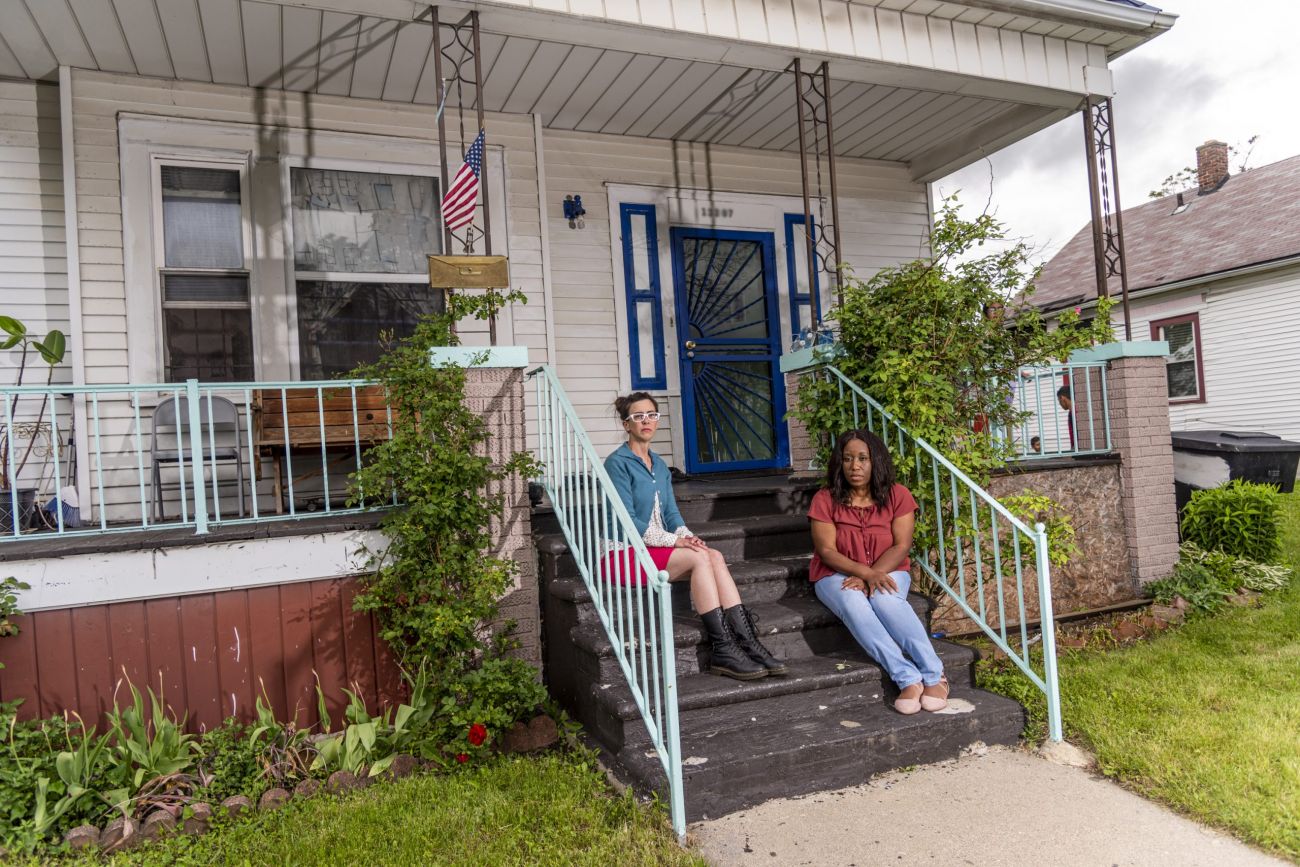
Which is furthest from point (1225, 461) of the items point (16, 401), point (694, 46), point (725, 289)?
point (16, 401)

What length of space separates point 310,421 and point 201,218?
1492 millimetres

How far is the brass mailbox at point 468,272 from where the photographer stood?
12.6ft

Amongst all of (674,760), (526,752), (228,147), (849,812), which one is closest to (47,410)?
(228,147)

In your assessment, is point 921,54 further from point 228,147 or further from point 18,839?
point 18,839

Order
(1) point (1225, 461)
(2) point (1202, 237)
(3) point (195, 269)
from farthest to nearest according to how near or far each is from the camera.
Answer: (2) point (1202, 237), (1) point (1225, 461), (3) point (195, 269)

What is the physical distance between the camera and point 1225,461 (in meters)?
6.96

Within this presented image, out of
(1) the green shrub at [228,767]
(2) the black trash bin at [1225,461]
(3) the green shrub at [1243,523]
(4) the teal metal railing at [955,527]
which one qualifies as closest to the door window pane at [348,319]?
(1) the green shrub at [228,767]

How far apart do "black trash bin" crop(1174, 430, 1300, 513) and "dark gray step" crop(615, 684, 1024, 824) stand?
475 centimetres

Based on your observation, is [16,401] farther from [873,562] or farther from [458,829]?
[873,562]

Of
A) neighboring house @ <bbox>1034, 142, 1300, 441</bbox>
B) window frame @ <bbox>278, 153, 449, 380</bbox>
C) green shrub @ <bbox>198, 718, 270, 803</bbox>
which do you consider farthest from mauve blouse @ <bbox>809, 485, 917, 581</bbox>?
neighboring house @ <bbox>1034, 142, 1300, 441</bbox>

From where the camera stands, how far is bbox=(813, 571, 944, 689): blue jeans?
3.38 metres

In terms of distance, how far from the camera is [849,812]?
280 centimetres

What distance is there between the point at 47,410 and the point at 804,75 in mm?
4952

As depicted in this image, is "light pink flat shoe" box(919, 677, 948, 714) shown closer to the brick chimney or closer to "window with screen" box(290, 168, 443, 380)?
"window with screen" box(290, 168, 443, 380)
